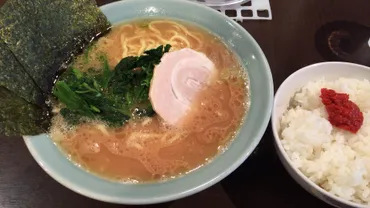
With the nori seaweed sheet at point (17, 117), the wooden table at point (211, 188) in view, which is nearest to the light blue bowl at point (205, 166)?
the nori seaweed sheet at point (17, 117)

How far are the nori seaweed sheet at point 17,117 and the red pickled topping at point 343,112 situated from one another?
3.30 ft

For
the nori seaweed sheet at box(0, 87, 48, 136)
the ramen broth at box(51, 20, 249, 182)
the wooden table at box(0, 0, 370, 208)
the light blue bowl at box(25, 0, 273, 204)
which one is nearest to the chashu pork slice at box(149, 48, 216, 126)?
the ramen broth at box(51, 20, 249, 182)

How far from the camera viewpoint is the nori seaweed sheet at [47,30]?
1.26m

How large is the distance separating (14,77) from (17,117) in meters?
0.13

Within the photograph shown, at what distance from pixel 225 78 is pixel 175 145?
359 mm

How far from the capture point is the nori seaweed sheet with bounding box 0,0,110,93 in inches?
49.7

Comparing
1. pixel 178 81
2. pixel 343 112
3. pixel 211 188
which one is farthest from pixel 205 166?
pixel 343 112

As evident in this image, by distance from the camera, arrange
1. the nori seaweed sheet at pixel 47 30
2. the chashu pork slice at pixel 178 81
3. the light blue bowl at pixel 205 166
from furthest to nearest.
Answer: the chashu pork slice at pixel 178 81 < the nori seaweed sheet at pixel 47 30 < the light blue bowl at pixel 205 166

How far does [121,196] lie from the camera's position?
3.65 ft

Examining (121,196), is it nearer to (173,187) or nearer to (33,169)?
(173,187)

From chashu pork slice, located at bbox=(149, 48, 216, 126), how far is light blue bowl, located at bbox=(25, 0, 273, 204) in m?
0.16

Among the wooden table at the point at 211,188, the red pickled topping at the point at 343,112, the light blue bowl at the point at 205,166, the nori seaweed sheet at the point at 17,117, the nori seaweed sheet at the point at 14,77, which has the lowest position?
the wooden table at the point at 211,188

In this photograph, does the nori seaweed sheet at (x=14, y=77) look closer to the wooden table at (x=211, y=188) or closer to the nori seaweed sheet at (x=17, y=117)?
the nori seaweed sheet at (x=17, y=117)

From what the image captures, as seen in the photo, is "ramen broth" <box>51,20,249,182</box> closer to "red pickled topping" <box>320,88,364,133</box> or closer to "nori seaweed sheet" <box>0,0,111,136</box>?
"nori seaweed sheet" <box>0,0,111,136</box>
